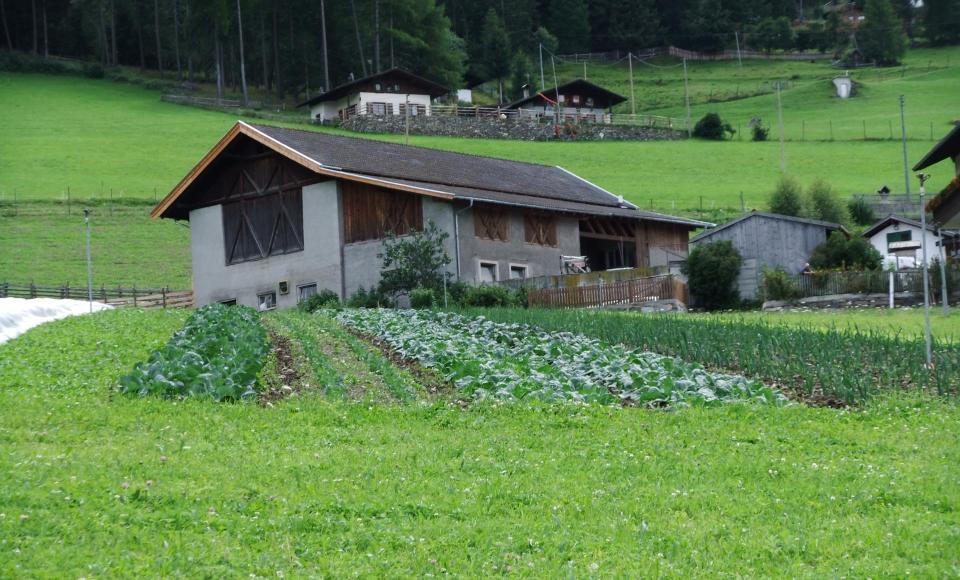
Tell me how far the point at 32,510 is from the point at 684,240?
45.4 m

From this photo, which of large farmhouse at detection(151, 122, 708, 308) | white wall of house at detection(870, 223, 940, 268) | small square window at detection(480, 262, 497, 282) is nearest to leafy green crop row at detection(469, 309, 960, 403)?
small square window at detection(480, 262, 497, 282)

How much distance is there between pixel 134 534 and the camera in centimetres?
1104

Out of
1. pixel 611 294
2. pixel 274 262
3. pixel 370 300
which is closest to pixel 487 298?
pixel 370 300

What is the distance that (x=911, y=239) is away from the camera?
51.1m

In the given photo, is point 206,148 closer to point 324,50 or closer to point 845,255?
point 324,50

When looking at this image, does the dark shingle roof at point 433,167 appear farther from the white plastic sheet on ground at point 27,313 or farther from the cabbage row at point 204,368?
the cabbage row at point 204,368

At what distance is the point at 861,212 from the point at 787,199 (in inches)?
202

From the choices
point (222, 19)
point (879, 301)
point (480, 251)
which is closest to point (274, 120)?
point (222, 19)

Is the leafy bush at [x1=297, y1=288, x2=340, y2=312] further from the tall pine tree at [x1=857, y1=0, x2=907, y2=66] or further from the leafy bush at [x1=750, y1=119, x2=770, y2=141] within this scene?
the tall pine tree at [x1=857, y1=0, x2=907, y2=66]

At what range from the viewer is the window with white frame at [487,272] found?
4341 cm

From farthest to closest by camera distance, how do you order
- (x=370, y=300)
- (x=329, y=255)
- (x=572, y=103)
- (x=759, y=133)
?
(x=572, y=103), (x=759, y=133), (x=329, y=255), (x=370, y=300)

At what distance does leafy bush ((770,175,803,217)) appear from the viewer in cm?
6619

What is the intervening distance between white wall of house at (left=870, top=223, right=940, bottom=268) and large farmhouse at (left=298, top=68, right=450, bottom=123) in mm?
50118

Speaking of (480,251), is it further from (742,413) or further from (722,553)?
(722,553)
